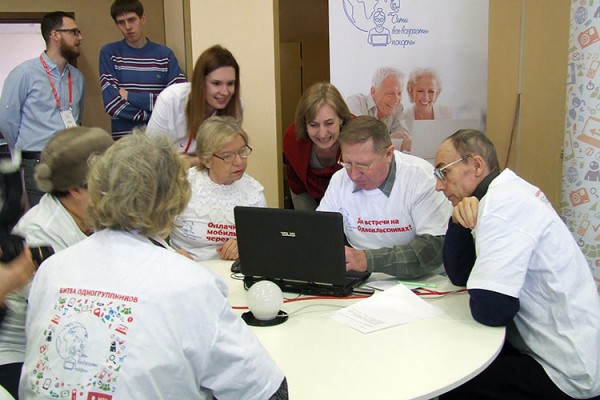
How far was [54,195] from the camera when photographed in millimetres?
1686

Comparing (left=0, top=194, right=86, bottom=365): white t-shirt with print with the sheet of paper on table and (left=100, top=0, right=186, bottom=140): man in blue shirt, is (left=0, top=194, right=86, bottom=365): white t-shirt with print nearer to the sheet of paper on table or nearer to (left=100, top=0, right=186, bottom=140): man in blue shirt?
the sheet of paper on table

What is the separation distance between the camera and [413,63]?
12.8 feet

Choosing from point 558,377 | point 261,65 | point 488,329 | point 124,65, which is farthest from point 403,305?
point 124,65

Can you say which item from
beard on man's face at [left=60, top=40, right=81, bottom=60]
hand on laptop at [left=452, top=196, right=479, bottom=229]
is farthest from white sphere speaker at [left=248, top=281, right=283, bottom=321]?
beard on man's face at [left=60, top=40, right=81, bottom=60]

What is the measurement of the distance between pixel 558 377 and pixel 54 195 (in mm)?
1551

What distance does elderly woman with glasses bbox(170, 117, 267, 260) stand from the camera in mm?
2568

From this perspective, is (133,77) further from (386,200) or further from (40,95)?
(386,200)

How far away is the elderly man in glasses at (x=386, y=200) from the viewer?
2.26 m

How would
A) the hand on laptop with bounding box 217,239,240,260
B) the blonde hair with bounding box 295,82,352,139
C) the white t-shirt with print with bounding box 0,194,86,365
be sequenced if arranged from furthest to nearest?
the blonde hair with bounding box 295,82,352,139, the hand on laptop with bounding box 217,239,240,260, the white t-shirt with print with bounding box 0,194,86,365

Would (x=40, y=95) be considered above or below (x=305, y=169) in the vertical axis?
above

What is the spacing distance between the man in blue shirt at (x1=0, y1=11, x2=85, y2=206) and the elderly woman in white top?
2228 mm

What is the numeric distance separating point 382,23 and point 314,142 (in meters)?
1.29

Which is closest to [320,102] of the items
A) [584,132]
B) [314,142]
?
[314,142]

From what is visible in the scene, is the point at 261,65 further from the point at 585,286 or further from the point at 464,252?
the point at 585,286
